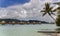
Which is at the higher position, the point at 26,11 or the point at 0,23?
the point at 26,11

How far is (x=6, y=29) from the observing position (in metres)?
2.71

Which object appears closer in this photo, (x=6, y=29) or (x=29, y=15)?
(x=6, y=29)

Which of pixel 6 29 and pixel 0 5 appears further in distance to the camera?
pixel 0 5

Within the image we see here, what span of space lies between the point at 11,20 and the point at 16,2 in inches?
14.8

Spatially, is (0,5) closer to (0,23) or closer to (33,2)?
(0,23)

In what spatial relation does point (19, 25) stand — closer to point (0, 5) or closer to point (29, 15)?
point (29, 15)

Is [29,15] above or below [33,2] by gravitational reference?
below

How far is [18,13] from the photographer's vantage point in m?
2.98

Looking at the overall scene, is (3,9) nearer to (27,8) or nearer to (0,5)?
(0,5)

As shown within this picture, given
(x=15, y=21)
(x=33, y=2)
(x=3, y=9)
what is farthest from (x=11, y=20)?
(x=33, y=2)

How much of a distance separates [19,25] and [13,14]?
240 millimetres

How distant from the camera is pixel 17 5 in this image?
3.04 meters

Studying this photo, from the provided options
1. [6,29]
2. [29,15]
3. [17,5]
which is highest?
[17,5]

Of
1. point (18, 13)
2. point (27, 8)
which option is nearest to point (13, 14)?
point (18, 13)
